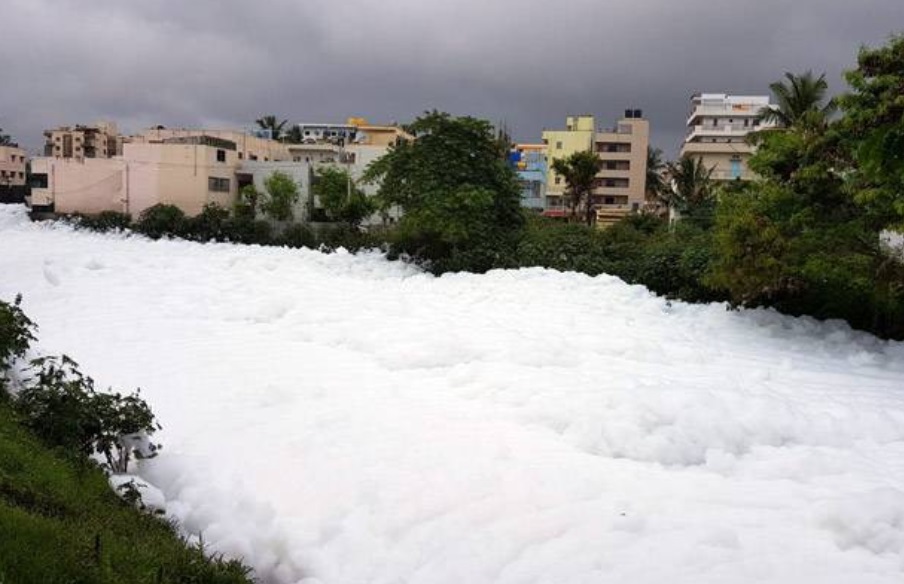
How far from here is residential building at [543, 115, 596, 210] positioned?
52.4 metres

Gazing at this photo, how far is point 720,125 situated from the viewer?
53.5 meters

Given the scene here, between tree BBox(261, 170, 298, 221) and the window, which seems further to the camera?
Answer: the window

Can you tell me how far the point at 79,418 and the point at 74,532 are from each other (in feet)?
7.34

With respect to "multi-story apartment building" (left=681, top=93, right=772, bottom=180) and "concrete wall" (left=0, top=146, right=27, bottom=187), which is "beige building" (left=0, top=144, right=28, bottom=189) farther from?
"multi-story apartment building" (left=681, top=93, right=772, bottom=180)

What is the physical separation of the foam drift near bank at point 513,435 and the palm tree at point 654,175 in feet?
112

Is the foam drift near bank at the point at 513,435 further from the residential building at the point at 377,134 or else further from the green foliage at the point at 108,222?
the residential building at the point at 377,134

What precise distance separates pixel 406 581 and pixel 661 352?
7.02 meters

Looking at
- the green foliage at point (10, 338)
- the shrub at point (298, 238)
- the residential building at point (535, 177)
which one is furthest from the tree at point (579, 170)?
the green foliage at point (10, 338)

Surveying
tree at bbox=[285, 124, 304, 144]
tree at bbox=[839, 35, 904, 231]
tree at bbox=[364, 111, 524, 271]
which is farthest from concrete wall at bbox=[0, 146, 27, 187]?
tree at bbox=[839, 35, 904, 231]

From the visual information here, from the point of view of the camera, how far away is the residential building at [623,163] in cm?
5125

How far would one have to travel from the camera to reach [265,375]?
9109 millimetres

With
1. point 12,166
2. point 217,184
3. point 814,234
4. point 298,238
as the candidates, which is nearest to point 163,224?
point 298,238

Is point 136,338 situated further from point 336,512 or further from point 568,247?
point 568,247

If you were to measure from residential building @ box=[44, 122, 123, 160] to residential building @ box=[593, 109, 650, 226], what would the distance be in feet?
104
